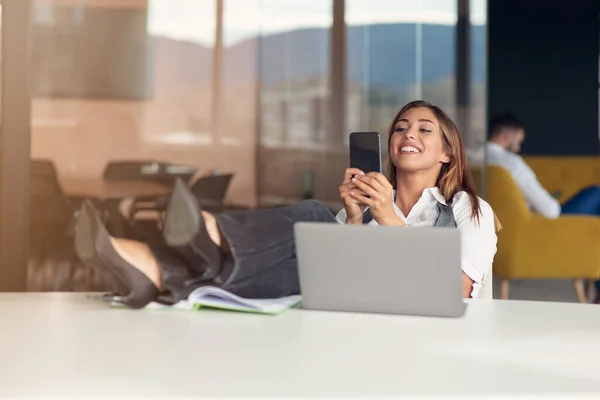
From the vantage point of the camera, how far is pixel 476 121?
558 cm

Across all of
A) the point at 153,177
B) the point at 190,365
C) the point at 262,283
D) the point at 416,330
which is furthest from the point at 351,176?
the point at 153,177

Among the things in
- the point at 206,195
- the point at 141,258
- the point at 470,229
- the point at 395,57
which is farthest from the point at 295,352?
the point at 395,57

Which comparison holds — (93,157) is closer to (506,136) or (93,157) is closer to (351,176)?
(506,136)

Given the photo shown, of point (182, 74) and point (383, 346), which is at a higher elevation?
point (182, 74)

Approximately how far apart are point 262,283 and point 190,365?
0.47 m

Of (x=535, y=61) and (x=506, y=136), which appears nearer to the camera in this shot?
(x=506, y=136)

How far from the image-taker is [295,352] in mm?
1298

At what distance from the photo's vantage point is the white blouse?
222cm

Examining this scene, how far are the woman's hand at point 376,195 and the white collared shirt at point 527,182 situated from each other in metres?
3.51

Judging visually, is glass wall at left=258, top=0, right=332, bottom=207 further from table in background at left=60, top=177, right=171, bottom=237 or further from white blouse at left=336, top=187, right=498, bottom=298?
white blouse at left=336, top=187, right=498, bottom=298

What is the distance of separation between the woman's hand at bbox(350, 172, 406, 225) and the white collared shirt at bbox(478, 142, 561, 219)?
138 inches

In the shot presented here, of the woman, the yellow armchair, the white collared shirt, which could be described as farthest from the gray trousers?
the white collared shirt

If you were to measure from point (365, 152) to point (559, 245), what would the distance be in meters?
3.65

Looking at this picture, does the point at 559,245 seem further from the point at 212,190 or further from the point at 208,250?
the point at 208,250
